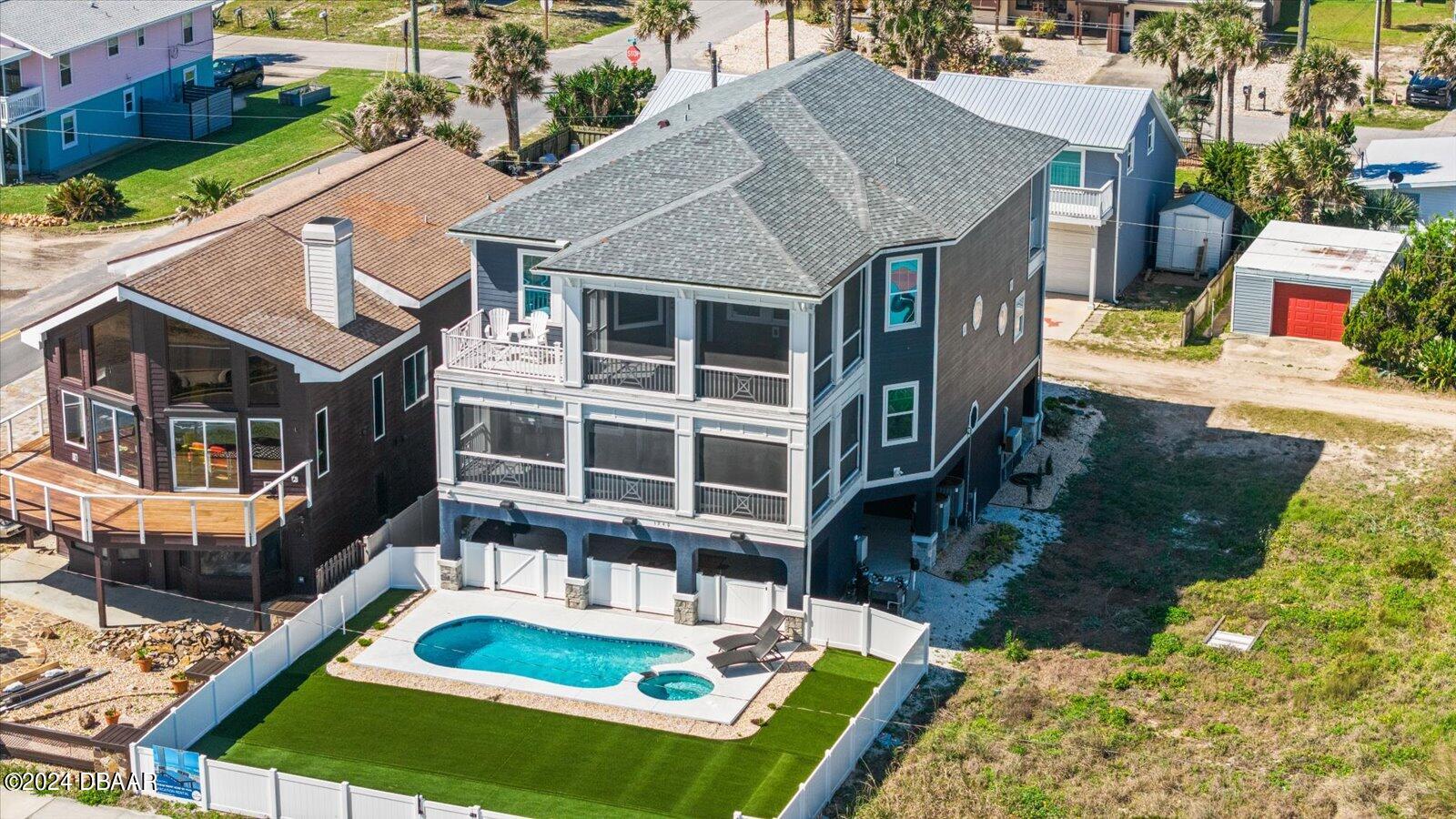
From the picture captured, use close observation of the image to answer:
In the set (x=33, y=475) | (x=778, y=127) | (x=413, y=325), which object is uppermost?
(x=778, y=127)

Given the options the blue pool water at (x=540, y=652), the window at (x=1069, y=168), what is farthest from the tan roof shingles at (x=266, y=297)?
the window at (x=1069, y=168)

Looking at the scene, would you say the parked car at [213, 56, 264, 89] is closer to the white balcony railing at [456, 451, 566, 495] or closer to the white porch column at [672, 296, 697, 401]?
the white balcony railing at [456, 451, 566, 495]

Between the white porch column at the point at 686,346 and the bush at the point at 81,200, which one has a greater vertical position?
the white porch column at the point at 686,346

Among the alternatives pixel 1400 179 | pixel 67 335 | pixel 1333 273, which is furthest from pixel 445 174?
pixel 1400 179

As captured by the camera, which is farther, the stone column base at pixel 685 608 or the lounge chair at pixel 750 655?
the stone column base at pixel 685 608

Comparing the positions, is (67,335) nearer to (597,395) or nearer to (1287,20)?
(597,395)

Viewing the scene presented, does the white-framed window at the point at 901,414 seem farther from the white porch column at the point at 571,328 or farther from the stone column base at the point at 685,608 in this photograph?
the white porch column at the point at 571,328
